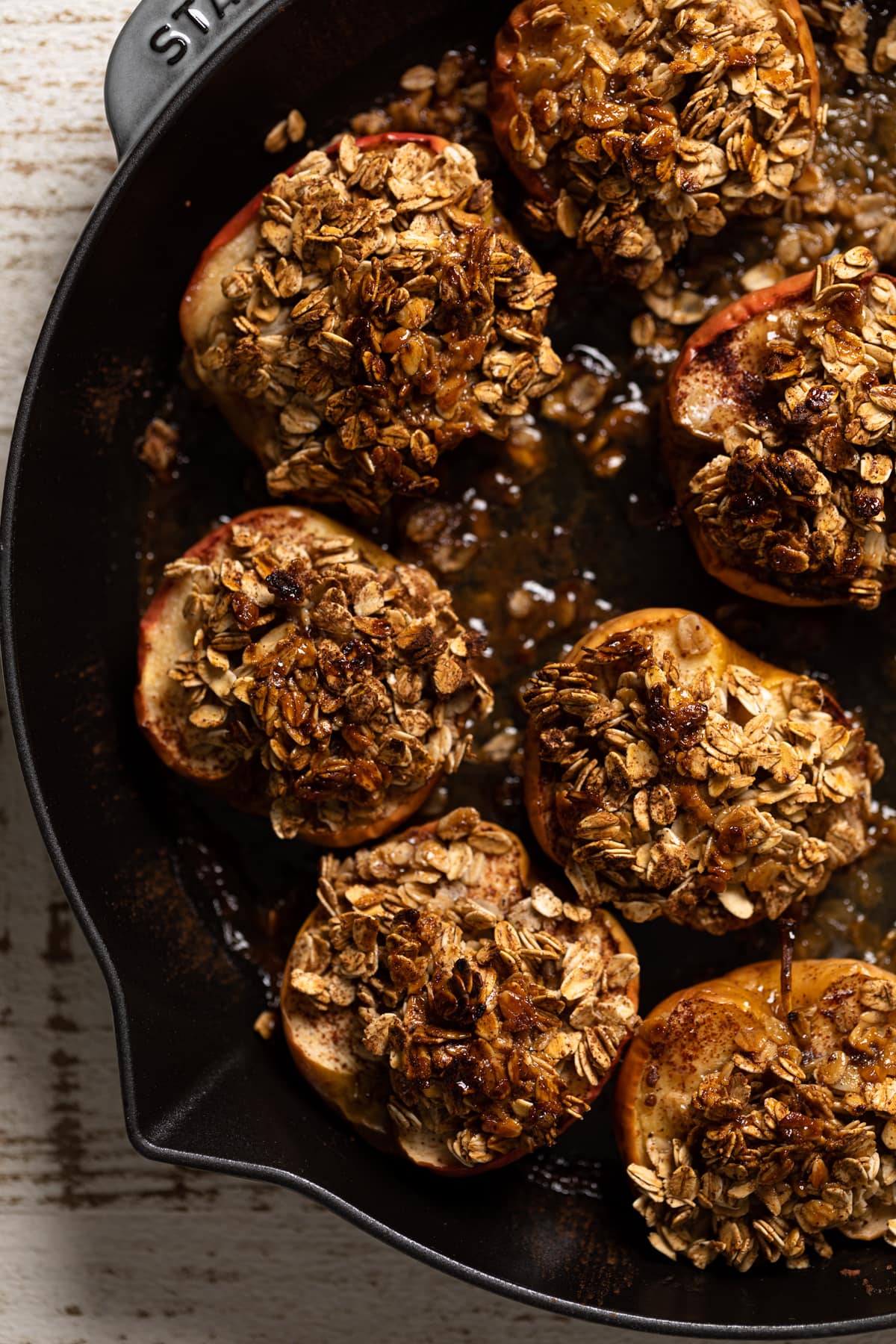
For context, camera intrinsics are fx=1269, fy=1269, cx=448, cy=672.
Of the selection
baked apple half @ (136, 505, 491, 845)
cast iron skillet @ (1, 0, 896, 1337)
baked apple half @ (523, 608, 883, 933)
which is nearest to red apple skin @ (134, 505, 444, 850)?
baked apple half @ (136, 505, 491, 845)

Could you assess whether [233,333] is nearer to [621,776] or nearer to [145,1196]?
[621,776]

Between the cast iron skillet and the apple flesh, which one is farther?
the apple flesh

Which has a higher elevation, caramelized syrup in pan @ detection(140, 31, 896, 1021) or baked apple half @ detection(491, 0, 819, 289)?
baked apple half @ detection(491, 0, 819, 289)

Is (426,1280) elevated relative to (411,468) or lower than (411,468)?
lower

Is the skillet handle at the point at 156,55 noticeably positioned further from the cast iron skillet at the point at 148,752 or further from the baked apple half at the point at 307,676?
the baked apple half at the point at 307,676

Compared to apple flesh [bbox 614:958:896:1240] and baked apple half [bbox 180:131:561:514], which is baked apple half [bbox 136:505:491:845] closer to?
baked apple half [bbox 180:131:561:514]

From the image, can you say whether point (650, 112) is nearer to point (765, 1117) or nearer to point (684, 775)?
point (684, 775)

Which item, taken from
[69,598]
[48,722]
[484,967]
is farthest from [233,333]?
[484,967]
